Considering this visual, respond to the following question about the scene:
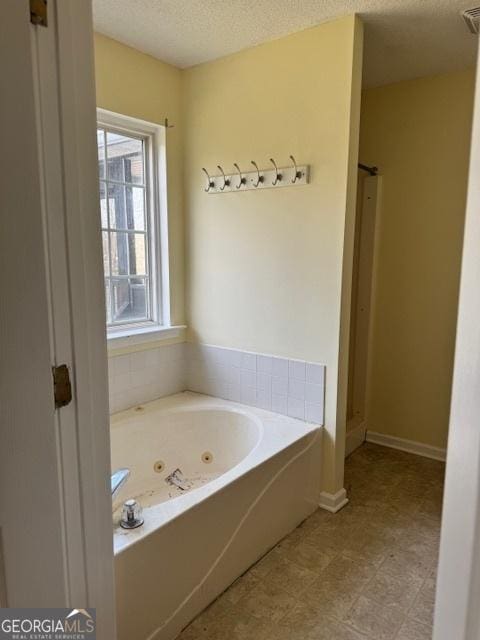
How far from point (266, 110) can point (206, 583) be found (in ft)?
7.59

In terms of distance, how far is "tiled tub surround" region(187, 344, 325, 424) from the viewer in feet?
7.78

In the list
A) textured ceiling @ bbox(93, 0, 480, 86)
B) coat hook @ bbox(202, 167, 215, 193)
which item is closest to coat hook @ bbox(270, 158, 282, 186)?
coat hook @ bbox(202, 167, 215, 193)

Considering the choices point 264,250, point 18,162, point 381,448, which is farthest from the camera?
point 381,448

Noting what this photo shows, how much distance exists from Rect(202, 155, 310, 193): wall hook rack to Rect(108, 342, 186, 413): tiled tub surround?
106 cm

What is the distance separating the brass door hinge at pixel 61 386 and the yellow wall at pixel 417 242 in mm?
2588

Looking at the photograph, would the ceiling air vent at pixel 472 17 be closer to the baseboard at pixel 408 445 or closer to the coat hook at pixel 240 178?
the coat hook at pixel 240 178

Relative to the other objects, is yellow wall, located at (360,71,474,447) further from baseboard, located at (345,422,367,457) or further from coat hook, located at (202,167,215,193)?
coat hook, located at (202,167,215,193)

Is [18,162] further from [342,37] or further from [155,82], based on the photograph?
[155,82]

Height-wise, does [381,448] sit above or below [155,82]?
below

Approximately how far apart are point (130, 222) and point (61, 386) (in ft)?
6.29

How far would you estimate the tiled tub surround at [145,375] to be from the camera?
8.21ft

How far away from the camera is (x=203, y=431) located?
263 centimetres

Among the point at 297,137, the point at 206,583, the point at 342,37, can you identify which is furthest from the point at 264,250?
the point at 206,583

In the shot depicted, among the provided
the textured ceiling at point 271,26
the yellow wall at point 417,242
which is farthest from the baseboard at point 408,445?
the textured ceiling at point 271,26
